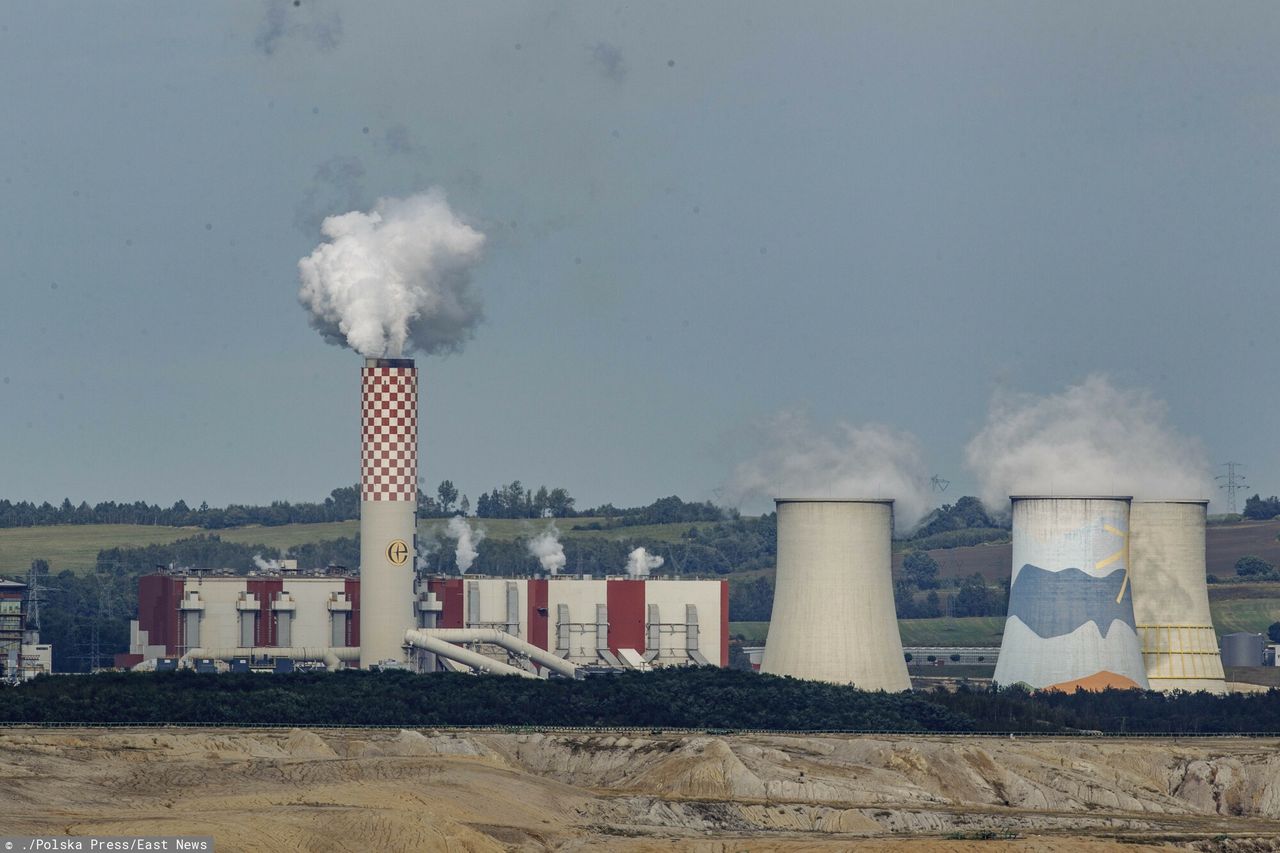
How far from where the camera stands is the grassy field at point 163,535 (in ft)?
585

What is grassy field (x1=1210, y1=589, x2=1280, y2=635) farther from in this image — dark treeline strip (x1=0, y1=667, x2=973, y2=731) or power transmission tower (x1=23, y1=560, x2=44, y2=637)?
power transmission tower (x1=23, y1=560, x2=44, y2=637)

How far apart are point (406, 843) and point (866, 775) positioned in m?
22.0

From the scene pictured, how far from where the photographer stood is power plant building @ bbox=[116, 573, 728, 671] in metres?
94.4

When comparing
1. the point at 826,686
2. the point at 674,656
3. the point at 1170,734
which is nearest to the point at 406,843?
the point at 826,686

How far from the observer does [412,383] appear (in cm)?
8812

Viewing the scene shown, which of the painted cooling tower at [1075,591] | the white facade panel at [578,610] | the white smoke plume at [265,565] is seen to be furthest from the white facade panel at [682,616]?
the white smoke plume at [265,565]

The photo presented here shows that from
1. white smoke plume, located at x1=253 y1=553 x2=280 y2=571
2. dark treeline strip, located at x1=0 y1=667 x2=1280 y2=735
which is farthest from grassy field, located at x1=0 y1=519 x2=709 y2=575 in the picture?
dark treeline strip, located at x1=0 y1=667 x2=1280 y2=735

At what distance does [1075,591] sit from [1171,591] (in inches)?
391

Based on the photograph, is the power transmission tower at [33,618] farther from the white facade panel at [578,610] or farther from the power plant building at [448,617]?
the white facade panel at [578,610]

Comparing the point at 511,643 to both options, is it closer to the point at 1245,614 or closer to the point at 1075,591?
the point at 1075,591

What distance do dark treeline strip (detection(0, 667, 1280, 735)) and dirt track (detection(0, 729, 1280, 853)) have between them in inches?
179

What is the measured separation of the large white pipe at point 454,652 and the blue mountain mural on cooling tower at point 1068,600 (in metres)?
21.6

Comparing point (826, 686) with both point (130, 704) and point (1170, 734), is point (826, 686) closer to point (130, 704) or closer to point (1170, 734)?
point (1170, 734)

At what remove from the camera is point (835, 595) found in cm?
8469
